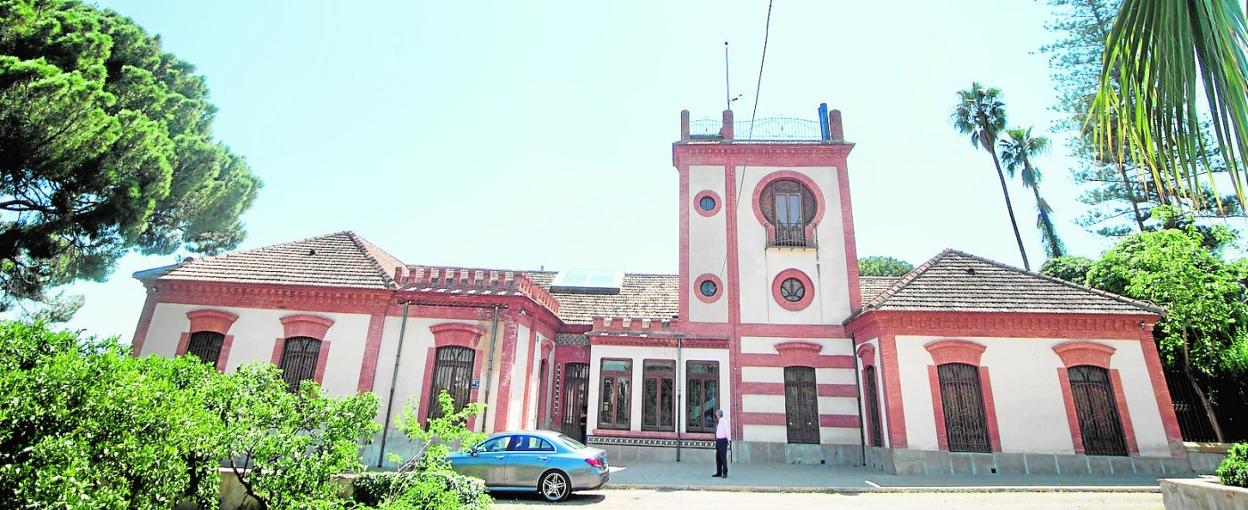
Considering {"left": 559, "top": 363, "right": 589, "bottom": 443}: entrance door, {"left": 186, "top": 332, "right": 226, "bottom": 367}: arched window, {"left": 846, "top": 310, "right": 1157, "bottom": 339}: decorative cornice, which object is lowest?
{"left": 559, "top": 363, "right": 589, "bottom": 443}: entrance door

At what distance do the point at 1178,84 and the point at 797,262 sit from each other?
56.6 ft

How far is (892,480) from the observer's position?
13812 mm

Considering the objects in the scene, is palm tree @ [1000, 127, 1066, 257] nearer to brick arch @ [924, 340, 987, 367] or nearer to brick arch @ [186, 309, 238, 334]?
brick arch @ [924, 340, 987, 367]

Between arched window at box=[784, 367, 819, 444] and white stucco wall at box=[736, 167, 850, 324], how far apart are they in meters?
1.87

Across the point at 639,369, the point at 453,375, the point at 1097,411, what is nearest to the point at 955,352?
the point at 1097,411

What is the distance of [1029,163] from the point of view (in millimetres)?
28203

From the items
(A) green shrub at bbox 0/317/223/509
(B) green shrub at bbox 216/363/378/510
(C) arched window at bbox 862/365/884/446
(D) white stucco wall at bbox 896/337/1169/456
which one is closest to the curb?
(D) white stucco wall at bbox 896/337/1169/456

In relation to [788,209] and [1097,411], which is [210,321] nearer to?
[788,209]

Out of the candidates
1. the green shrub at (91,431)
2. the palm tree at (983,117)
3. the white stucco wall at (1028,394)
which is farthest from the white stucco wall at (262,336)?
the palm tree at (983,117)

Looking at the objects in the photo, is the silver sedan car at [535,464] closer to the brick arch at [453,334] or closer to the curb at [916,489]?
the curb at [916,489]

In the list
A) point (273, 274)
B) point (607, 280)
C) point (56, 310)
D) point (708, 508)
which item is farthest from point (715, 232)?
point (56, 310)

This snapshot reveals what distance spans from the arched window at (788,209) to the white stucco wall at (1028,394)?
219 inches

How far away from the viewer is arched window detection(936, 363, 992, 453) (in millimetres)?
15062

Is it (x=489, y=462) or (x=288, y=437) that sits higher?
(x=288, y=437)
